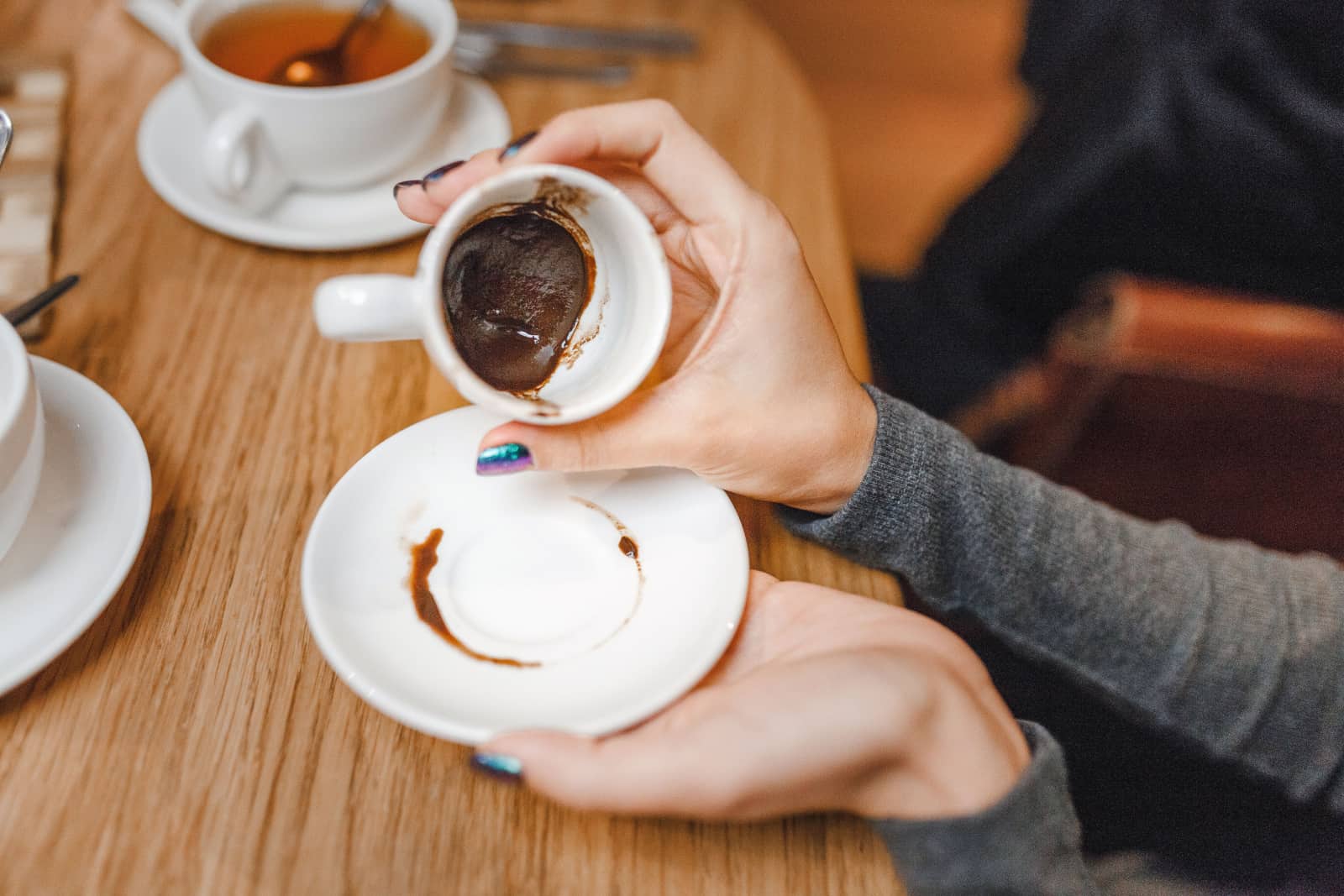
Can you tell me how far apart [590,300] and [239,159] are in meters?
0.37

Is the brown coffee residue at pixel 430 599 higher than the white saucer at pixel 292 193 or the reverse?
the reverse

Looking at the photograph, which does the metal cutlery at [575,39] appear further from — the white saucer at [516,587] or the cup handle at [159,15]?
the white saucer at [516,587]

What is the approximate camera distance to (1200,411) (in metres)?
1.10

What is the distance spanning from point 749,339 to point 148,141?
69cm

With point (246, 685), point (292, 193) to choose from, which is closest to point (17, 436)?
point (246, 685)

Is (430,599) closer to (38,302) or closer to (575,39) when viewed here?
(38,302)

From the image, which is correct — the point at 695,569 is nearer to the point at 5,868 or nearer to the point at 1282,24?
the point at 5,868

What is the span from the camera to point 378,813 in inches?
22.6

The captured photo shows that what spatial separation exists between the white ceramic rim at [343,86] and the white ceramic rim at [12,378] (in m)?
0.33

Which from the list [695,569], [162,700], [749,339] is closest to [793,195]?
[749,339]

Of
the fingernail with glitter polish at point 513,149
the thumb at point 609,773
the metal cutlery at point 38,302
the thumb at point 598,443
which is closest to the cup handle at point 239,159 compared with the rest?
the metal cutlery at point 38,302

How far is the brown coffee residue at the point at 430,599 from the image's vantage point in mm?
613

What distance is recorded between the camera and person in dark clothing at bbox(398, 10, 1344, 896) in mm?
556

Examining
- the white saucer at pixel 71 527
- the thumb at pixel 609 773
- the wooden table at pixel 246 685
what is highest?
the thumb at pixel 609 773
